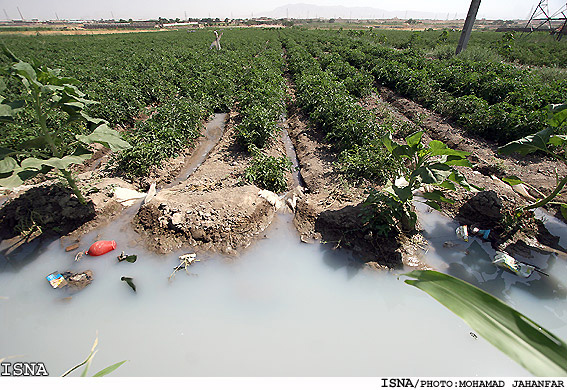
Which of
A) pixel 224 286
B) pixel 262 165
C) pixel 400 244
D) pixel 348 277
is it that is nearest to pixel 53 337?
pixel 224 286

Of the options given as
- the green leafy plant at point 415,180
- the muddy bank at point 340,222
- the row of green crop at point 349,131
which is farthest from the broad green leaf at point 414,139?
the muddy bank at point 340,222

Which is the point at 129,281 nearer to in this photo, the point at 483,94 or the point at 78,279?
the point at 78,279

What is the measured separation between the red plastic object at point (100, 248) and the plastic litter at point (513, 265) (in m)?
5.38

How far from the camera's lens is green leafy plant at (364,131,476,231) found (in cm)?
292

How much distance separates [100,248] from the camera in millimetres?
3570

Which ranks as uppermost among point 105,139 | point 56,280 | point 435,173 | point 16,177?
point 105,139

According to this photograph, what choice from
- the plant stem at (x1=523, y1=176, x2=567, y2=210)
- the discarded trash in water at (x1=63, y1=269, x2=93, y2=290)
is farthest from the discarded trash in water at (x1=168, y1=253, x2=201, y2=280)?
the plant stem at (x1=523, y1=176, x2=567, y2=210)

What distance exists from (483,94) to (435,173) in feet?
28.7

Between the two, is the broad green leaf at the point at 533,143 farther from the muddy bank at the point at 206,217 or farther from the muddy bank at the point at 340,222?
the muddy bank at the point at 206,217

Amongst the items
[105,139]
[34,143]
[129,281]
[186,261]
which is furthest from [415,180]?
[34,143]

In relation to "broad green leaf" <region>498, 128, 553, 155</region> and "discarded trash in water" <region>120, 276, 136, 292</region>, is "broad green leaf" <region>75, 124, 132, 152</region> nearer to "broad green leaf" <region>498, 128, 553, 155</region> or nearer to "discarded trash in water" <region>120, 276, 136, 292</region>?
"discarded trash in water" <region>120, 276, 136, 292</region>

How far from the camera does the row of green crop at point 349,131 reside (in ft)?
16.0

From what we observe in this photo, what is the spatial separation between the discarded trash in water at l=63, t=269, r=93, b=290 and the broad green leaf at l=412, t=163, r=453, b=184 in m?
4.31

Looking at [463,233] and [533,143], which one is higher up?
[533,143]
